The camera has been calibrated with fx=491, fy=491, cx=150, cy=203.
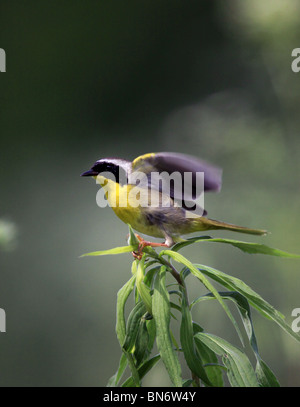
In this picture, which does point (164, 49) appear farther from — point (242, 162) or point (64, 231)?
point (242, 162)

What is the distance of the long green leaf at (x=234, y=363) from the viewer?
66 cm

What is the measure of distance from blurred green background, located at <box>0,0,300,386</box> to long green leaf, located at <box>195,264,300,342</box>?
0.30 metres

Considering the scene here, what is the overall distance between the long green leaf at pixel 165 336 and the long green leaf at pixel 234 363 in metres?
0.08

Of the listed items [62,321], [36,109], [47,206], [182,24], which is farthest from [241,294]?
[182,24]

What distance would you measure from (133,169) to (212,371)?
15.9 inches

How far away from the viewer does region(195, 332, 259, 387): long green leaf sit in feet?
2.18

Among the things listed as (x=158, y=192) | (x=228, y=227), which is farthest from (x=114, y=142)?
Result: (x=228, y=227)

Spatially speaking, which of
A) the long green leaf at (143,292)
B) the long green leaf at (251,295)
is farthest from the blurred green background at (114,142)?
the long green leaf at (251,295)

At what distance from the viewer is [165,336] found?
0.64 metres

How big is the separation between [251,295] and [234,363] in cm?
10

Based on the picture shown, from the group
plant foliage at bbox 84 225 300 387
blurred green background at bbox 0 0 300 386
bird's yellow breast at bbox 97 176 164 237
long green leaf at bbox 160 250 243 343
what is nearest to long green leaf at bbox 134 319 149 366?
plant foliage at bbox 84 225 300 387

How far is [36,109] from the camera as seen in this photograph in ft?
10.2

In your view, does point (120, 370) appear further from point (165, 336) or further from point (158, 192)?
point (158, 192)

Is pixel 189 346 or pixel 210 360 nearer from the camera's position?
pixel 189 346
